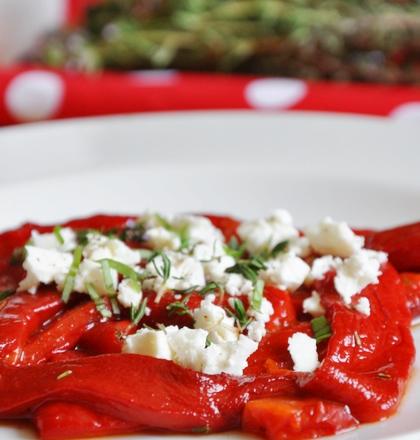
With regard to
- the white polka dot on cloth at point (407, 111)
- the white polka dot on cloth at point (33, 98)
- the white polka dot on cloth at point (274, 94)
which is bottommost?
the white polka dot on cloth at point (407, 111)

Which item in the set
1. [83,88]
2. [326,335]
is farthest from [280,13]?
[326,335]

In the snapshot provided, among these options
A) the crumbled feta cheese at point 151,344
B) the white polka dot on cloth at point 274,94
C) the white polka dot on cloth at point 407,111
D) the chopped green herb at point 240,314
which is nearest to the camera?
the crumbled feta cheese at point 151,344

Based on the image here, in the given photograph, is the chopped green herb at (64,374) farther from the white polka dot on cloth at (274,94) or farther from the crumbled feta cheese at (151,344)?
the white polka dot on cloth at (274,94)

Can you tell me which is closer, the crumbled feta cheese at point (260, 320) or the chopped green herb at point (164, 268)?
the crumbled feta cheese at point (260, 320)

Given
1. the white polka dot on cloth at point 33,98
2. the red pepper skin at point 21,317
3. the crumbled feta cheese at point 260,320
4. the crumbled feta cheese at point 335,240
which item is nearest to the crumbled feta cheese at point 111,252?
the red pepper skin at point 21,317

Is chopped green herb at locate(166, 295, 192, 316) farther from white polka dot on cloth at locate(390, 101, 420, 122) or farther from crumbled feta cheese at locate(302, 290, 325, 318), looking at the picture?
white polka dot on cloth at locate(390, 101, 420, 122)

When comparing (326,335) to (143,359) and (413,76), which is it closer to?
(143,359)

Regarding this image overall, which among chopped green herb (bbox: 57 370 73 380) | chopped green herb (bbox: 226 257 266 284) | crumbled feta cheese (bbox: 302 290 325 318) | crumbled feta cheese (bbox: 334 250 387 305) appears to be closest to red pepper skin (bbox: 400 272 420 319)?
crumbled feta cheese (bbox: 334 250 387 305)
